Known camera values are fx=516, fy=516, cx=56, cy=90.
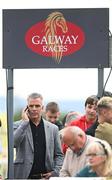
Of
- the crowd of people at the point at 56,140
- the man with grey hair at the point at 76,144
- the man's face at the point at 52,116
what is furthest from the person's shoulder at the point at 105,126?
the man's face at the point at 52,116

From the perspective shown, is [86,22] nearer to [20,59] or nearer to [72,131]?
[20,59]

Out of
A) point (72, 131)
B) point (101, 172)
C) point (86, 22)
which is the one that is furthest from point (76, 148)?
point (86, 22)

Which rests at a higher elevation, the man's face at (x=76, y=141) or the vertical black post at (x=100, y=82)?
the vertical black post at (x=100, y=82)

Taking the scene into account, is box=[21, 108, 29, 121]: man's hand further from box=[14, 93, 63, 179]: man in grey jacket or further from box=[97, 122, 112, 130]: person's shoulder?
box=[97, 122, 112, 130]: person's shoulder

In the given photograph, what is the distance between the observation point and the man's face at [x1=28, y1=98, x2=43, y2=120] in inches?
172

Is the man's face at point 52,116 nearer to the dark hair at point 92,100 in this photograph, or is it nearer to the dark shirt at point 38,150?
the dark hair at point 92,100

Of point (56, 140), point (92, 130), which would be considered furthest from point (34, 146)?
point (92, 130)

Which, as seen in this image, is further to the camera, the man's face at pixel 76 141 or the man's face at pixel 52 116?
the man's face at pixel 52 116

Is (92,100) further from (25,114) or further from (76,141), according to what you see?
(76,141)

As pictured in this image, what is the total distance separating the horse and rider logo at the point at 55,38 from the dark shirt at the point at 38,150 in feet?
2.15

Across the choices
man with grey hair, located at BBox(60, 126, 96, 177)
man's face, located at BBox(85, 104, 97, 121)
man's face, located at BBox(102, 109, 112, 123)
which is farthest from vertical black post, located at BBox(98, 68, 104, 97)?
man with grey hair, located at BBox(60, 126, 96, 177)

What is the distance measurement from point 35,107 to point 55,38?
61cm

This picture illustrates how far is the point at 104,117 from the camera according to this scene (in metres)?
4.11

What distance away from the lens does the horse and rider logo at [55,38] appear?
4230mm
